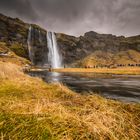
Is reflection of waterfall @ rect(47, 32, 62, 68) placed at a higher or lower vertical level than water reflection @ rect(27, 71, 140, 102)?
higher

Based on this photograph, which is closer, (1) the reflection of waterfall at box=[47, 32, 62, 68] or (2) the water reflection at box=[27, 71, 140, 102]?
(2) the water reflection at box=[27, 71, 140, 102]

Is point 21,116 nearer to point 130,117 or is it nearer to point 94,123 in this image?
point 94,123

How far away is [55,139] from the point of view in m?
4.05

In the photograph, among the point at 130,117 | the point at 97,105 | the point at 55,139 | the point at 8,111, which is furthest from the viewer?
the point at 97,105

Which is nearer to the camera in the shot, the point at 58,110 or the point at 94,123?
the point at 94,123

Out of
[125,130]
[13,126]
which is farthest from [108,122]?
[13,126]

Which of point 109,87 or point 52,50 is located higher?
point 52,50

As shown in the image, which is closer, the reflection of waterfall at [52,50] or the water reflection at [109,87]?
the water reflection at [109,87]

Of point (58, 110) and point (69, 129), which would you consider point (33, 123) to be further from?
point (58, 110)

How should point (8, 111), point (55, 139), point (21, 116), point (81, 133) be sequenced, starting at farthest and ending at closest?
1. point (8, 111)
2. point (21, 116)
3. point (81, 133)
4. point (55, 139)

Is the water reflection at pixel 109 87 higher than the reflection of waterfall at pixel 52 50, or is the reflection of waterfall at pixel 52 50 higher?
the reflection of waterfall at pixel 52 50

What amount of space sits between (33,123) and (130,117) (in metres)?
3.47

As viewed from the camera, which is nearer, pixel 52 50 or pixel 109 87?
pixel 109 87

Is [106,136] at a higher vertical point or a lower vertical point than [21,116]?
lower
